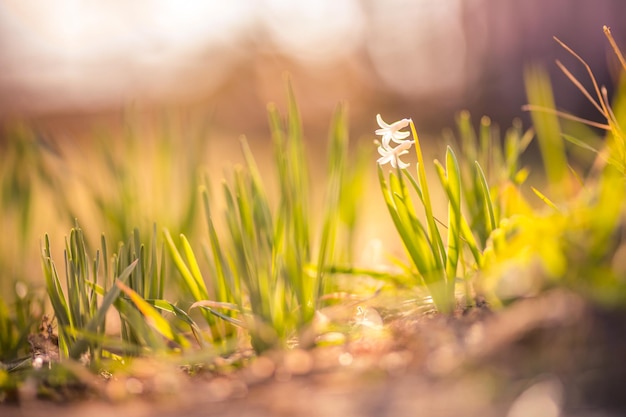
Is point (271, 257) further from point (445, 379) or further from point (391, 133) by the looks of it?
point (445, 379)

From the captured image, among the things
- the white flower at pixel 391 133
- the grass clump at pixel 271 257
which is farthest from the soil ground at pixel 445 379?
the white flower at pixel 391 133

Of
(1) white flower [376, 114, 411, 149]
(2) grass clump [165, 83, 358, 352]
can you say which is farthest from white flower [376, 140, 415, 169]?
(2) grass clump [165, 83, 358, 352]

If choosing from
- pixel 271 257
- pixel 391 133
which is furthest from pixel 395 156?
pixel 271 257

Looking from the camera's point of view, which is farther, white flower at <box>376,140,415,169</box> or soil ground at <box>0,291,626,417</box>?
white flower at <box>376,140,415,169</box>

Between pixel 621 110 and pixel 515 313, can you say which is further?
pixel 621 110

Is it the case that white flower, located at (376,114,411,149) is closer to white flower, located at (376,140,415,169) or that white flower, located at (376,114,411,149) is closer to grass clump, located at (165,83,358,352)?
white flower, located at (376,140,415,169)

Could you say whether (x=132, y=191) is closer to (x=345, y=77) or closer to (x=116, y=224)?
(x=116, y=224)

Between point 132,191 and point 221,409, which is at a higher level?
point 132,191

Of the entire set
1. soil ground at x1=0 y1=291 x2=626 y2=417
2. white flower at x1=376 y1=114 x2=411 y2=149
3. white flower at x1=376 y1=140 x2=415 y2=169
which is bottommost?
soil ground at x1=0 y1=291 x2=626 y2=417

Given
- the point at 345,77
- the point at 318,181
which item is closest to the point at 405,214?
the point at 318,181
